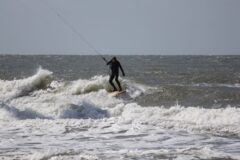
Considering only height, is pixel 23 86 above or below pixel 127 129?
above

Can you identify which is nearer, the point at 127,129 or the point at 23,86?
the point at 127,129

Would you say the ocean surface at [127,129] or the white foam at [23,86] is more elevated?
the white foam at [23,86]

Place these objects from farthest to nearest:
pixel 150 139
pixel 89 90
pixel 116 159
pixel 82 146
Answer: pixel 89 90
pixel 150 139
pixel 82 146
pixel 116 159

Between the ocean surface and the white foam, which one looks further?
the white foam

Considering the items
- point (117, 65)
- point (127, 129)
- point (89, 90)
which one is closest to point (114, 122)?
point (127, 129)

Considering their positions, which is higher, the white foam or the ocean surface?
the white foam

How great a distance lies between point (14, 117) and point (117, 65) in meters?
5.89

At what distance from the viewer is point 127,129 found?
13.7 m

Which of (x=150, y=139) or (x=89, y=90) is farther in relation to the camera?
(x=89, y=90)

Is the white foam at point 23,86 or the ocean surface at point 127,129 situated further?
the white foam at point 23,86

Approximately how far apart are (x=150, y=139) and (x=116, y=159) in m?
2.40

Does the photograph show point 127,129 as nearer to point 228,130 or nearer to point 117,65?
point 228,130

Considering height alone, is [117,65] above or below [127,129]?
above

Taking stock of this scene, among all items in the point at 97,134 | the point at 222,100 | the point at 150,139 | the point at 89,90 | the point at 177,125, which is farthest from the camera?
the point at 89,90
